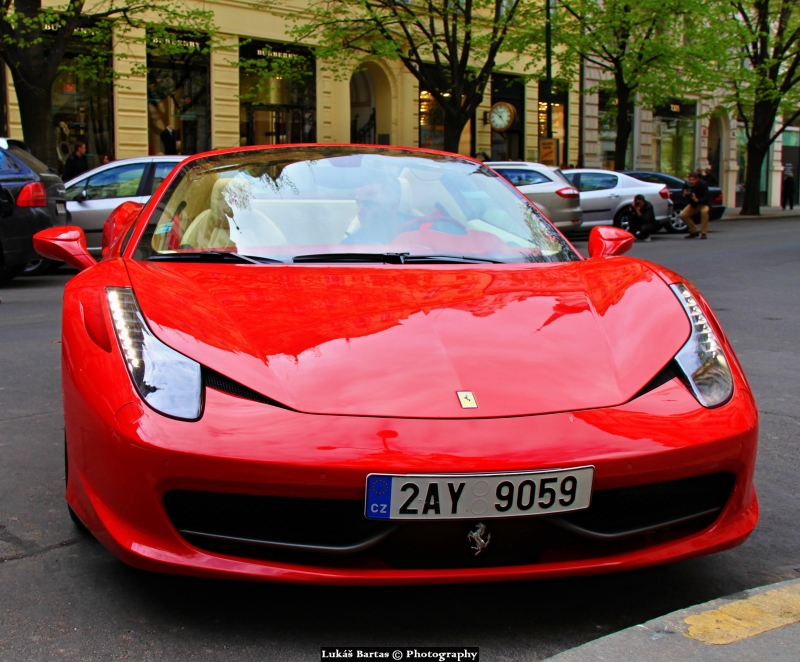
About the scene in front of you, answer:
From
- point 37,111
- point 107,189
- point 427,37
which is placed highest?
point 427,37

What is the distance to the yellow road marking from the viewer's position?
90.3 inches

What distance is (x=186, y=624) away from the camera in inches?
96.8

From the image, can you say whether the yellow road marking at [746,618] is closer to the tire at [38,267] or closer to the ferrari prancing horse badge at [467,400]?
the ferrari prancing horse badge at [467,400]

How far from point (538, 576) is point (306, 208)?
5.83 ft

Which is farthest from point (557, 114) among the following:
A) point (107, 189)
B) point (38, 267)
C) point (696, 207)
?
point (38, 267)

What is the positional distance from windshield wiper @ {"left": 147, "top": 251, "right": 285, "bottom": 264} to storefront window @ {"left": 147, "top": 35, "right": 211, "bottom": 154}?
18.9m

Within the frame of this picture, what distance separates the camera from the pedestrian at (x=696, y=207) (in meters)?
21.0

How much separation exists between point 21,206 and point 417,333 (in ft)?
27.4

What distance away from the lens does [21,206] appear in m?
10.0

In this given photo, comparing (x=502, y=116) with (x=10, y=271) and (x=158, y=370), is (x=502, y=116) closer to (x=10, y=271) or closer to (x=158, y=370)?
(x=10, y=271)

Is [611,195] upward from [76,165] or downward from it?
downward

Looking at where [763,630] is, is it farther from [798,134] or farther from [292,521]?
[798,134]

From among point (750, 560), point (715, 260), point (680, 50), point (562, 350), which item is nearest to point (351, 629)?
point (562, 350)

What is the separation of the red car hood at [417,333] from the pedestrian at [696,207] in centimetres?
1873
